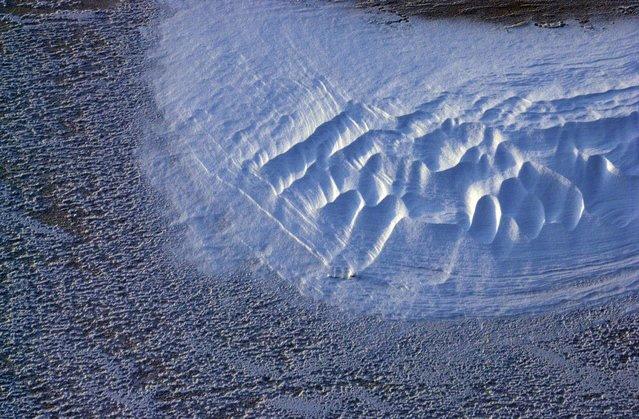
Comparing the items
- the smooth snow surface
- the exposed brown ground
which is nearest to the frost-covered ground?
the smooth snow surface

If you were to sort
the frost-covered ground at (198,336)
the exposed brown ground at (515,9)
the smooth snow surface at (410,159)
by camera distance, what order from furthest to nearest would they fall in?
the exposed brown ground at (515,9) → the smooth snow surface at (410,159) → the frost-covered ground at (198,336)

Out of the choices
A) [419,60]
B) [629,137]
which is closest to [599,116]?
[629,137]

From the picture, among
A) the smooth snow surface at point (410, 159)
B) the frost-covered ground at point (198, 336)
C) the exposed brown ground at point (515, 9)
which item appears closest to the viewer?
the frost-covered ground at point (198, 336)

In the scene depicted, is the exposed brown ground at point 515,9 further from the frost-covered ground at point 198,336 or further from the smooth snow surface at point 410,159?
the frost-covered ground at point 198,336

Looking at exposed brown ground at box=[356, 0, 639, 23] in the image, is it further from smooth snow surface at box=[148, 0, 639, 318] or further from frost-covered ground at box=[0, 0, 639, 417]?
frost-covered ground at box=[0, 0, 639, 417]

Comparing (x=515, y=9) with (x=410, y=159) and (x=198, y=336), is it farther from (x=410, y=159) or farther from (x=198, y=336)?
(x=198, y=336)

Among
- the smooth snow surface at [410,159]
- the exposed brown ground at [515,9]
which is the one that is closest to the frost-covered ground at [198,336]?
the smooth snow surface at [410,159]
